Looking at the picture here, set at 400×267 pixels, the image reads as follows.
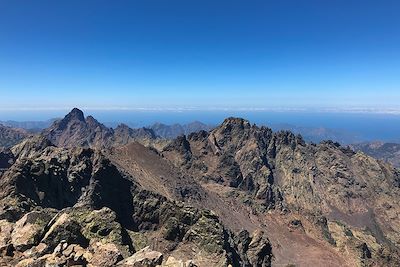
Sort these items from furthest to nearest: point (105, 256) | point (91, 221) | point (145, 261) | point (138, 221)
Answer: point (138, 221) < point (91, 221) < point (105, 256) < point (145, 261)

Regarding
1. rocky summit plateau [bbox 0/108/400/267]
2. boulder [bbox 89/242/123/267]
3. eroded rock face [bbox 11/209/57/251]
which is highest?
eroded rock face [bbox 11/209/57/251]

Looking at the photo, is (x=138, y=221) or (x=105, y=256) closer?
(x=105, y=256)

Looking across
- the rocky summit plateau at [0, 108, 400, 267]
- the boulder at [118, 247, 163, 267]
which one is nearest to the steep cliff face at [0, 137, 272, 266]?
the rocky summit plateau at [0, 108, 400, 267]

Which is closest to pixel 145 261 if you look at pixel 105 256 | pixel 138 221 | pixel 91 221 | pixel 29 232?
pixel 105 256

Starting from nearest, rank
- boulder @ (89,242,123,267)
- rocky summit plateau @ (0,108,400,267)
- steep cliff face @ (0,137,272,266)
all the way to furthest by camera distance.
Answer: boulder @ (89,242,123,267) < steep cliff face @ (0,137,272,266) < rocky summit plateau @ (0,108,400,267)

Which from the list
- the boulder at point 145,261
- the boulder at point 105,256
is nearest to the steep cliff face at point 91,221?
the boulder at point 105,256

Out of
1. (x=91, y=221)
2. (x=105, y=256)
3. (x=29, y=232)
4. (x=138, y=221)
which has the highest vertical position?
(x=29, y=232)

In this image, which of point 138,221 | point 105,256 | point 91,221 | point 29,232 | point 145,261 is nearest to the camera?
point 145,261

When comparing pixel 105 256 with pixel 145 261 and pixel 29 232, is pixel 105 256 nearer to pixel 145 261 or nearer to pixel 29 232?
pixel 145 261

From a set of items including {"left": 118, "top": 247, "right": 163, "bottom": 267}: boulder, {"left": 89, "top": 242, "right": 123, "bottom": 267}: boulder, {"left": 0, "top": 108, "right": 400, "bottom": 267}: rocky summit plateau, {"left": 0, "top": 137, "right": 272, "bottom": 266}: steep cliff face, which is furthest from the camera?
{"left": 0, "top": 108, "right": 400, "bottom": 267}: rocky summit plateau

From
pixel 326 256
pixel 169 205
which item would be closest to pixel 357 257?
A: pixel 326 256

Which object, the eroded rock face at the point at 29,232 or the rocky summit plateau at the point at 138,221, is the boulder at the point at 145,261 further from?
the eroded rock face at the point at 29,232

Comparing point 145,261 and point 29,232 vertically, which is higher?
point 29,232

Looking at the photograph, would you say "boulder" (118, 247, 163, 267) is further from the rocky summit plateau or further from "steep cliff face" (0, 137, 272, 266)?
"steep cliff face" (0, 137, 272, 266)
